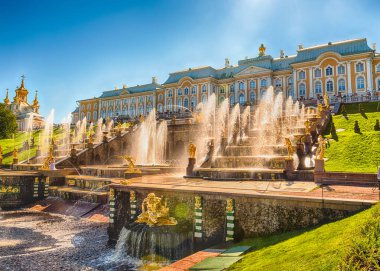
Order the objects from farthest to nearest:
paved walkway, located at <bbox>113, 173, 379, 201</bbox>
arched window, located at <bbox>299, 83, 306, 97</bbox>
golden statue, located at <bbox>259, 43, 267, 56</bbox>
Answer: golden statue, located at <bbox>259, 43, 267, 56</bbox>, arched window, located at <bbox>299, 83, 306, 97</bbox>, paved walkway, located at <bbox>113, 173, 379, 201</bbox>

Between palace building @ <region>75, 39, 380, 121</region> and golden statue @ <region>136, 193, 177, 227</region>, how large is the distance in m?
43.4

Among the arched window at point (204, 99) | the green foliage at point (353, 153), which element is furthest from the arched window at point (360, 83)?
the green foliage at point (353, 153)

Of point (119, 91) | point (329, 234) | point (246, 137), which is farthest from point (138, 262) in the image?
point (119, 91)

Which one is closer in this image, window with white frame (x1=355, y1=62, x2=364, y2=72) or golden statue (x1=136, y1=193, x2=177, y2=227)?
golden statue (x1=136, y1=193, x2=177, y2=227)

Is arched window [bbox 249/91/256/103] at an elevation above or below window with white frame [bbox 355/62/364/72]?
below

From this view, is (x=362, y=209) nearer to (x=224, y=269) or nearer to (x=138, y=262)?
(x=224, y=269)

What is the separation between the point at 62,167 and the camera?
2542 centimetres

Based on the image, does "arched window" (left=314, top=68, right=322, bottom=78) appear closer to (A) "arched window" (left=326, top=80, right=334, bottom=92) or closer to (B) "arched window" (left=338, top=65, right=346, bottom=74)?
(A) "arched window" (left=326, top=80, right=334, bottom=92)

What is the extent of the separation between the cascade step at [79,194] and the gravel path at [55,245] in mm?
1650

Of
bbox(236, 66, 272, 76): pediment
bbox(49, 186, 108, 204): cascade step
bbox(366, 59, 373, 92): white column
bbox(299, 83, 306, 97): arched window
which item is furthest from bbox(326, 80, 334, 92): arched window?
bbox(49, 186, 108, 204): cascade step

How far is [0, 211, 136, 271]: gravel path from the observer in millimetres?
9633

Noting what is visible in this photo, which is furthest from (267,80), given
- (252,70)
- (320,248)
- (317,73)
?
(320,248)

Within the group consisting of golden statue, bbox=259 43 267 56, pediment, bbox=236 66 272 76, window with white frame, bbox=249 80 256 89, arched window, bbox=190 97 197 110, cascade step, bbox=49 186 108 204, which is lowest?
cascade step, bbox=49 186 108 204

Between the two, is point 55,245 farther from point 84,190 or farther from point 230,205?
point 84,190
